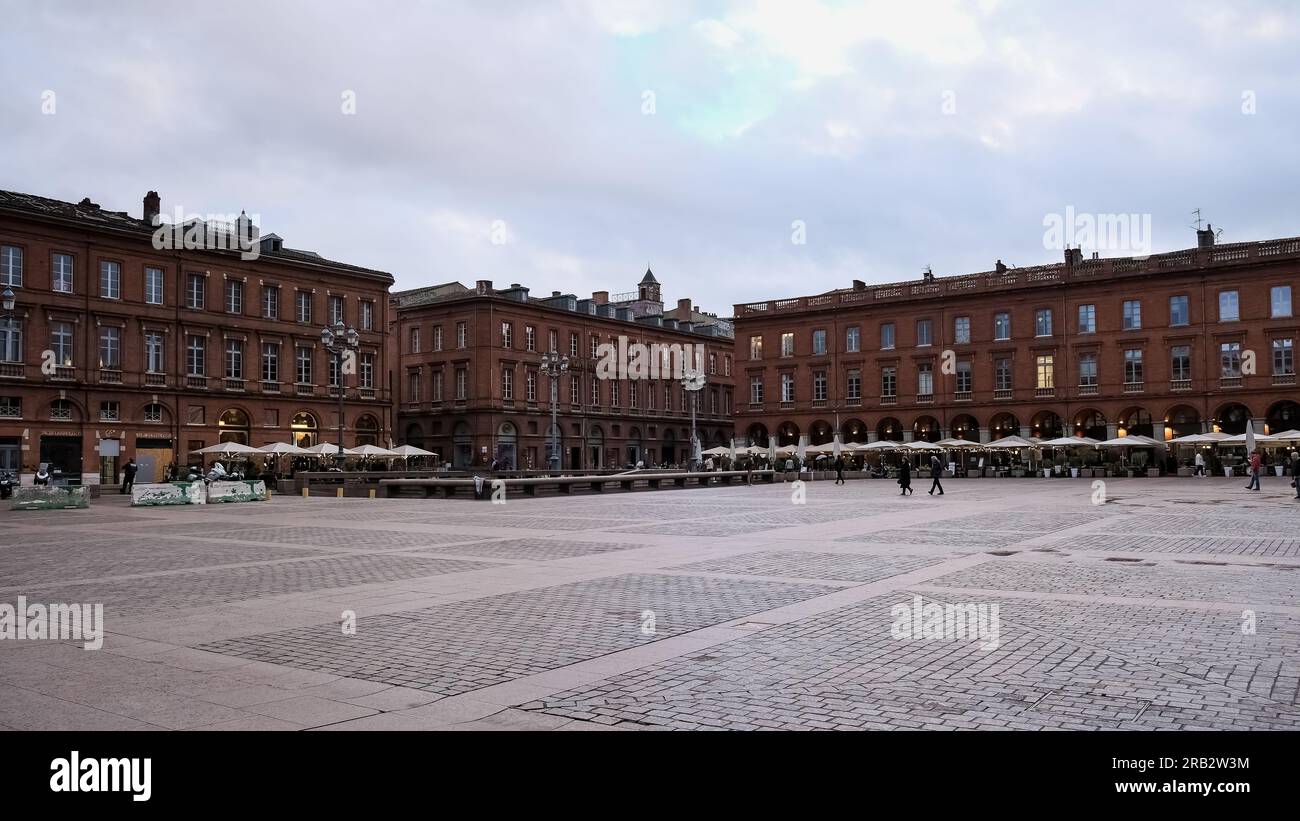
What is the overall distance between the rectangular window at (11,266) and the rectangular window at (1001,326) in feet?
193

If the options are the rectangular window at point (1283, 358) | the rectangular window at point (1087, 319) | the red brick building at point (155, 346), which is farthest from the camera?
the rectangular window at point (1087, 319)

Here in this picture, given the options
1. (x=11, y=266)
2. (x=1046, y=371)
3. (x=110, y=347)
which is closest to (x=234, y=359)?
(x=110, y=347)

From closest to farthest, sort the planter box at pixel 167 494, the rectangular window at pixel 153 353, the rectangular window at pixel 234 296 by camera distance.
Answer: the planter box at pixel 167 494, the rectangular window at pixel 153 353, the rectangular window at pixel 234 296

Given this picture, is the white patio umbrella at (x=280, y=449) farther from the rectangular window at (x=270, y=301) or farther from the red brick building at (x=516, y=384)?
the red brick building at (x=516, y=384)

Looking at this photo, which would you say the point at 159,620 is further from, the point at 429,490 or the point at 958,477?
the point at 958,477

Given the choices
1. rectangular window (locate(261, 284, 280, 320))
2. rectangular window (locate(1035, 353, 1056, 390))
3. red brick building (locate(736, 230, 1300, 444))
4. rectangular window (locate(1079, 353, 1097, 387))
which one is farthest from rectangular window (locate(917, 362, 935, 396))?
rectangular window (locate(261, 284, 280, 320))

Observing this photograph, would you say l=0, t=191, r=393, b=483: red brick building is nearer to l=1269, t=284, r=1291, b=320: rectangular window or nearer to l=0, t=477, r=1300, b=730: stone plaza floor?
l=0, t=477, r=1300, b=730: stone plaza floor

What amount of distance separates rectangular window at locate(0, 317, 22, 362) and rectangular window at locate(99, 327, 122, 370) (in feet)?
12.3

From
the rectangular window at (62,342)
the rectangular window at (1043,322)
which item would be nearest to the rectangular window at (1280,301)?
the rectangular window at (1043,322)

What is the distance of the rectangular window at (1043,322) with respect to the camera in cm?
6400

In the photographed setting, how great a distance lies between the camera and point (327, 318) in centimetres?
6172

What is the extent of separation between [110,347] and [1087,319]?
59.2 metres

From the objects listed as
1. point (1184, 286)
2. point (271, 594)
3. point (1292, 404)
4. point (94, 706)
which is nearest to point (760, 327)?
point (1184, 286)
